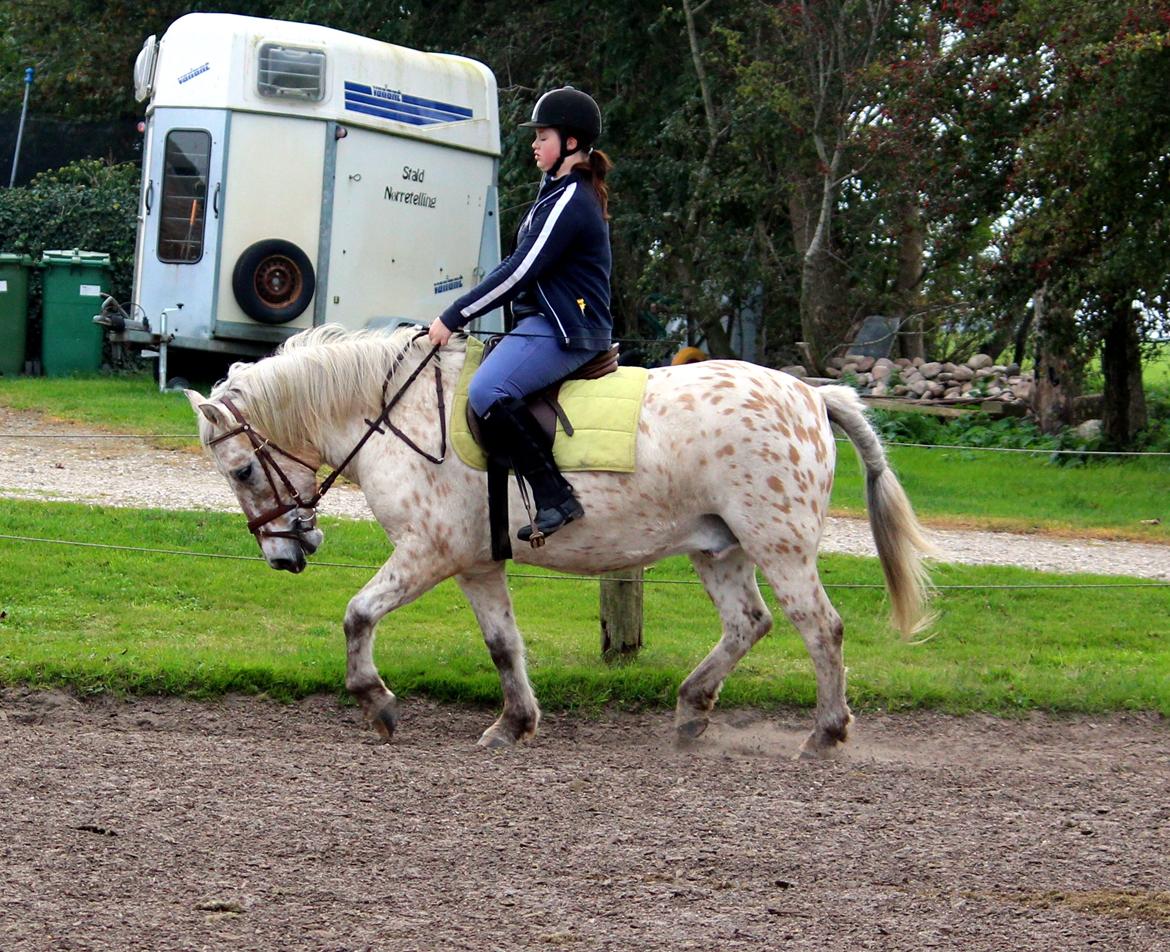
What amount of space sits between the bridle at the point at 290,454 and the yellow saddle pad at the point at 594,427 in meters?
0.14

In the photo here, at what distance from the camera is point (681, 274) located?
796 inches

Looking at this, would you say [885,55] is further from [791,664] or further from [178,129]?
[791,664]

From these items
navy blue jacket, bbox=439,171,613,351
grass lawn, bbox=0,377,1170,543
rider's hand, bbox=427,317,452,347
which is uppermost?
navy blue jacket, bbox=439,171,613,351

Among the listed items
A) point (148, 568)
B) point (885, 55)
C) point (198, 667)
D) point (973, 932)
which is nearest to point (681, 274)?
point (885, 55)

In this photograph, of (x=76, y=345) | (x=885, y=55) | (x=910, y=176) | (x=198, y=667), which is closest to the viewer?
(x=198, y=667)

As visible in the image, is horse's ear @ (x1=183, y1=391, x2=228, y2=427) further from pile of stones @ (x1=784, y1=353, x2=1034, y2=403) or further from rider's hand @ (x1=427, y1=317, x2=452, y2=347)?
pile of stones @ (x1=784, y1=353, x2=1034, y2=403)

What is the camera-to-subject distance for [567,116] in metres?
6.11

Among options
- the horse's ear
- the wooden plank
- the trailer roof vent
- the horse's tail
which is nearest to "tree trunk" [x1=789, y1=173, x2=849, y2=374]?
the wooden plank

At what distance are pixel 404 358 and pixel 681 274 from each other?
14.0 meters

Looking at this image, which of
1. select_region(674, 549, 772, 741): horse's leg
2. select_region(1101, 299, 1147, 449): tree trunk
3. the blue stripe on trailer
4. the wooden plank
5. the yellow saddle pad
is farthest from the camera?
the wooden plank

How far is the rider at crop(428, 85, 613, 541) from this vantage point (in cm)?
609

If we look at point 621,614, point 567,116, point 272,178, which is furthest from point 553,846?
point 272,178

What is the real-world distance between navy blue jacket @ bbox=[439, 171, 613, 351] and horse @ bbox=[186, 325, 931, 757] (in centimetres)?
39

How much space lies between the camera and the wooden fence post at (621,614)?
25.6ft
